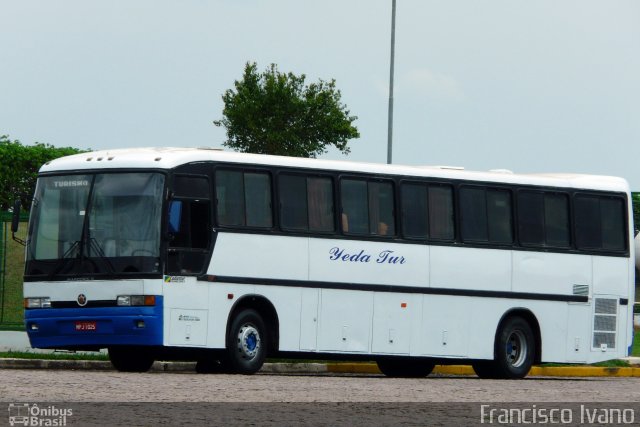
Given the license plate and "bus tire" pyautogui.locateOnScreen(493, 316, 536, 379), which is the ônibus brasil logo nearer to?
the license plate

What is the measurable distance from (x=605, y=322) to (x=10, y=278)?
2241 centimetres

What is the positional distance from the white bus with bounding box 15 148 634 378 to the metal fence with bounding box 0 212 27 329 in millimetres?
9242

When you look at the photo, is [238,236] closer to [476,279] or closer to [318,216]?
[318,216]

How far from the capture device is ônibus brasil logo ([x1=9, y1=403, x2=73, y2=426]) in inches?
473

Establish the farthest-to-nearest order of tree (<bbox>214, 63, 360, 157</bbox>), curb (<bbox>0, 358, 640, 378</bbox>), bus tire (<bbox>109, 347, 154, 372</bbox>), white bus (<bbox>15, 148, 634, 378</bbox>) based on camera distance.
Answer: tree (<bbox>214, 63, 360, 157</bbox>), curb (<bbox>0, 358, 640, 378</bbox>), bus tire (<bbox>109, 347, 154, 372</bbox>), white bus (<bbox>15, 148, 634, 378</bbox>)

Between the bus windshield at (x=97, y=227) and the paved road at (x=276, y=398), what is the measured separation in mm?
1594

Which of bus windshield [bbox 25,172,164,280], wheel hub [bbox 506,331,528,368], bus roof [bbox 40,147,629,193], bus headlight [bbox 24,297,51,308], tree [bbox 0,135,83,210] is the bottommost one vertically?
wheel hub [bbox 506,331,528,368]

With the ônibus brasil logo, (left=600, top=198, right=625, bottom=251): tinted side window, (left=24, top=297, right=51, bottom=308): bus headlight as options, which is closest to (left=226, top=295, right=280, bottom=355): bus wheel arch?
(left=24, top=297, right=51, bottom=308): bus headlight

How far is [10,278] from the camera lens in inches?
1740

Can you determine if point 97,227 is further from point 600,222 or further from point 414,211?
point 600,222

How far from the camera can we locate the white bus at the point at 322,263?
21.0 m

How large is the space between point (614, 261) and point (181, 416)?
47.8 ft

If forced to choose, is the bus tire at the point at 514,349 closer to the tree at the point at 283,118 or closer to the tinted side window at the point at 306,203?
the tinted side window at the point at 306,203

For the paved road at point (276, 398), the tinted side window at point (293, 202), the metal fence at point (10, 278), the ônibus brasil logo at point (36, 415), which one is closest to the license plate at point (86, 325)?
the paved road at point (276, 398)
